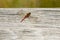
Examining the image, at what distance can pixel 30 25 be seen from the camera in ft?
2.56

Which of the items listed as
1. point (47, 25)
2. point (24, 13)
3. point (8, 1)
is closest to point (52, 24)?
point (47, 25)

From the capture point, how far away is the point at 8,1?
0.81 metres

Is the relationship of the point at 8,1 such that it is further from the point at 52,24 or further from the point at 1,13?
the point at 52,24

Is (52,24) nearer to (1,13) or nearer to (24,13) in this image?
(24,13)

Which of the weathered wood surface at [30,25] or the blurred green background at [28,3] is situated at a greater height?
the blurred green background at [28,3]

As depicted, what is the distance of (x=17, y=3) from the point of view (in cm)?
80

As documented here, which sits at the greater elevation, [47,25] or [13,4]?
[13,4]

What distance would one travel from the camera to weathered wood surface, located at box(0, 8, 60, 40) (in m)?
0.77

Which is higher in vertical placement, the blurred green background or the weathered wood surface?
the blurred green background

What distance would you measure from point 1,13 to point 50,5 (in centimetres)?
28

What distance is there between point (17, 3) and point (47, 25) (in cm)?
21

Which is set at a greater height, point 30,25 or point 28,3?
point 28,3

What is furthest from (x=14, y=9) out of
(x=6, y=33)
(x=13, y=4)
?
(x=6, y=33)

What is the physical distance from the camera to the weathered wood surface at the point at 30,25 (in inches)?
30.3
